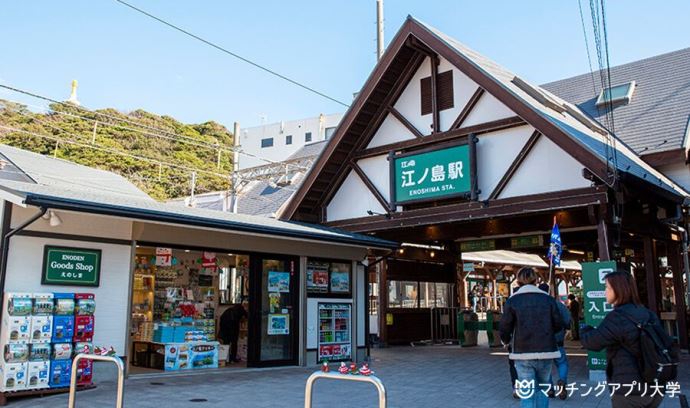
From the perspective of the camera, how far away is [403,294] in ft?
63.3

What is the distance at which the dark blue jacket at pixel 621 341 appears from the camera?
4082mm

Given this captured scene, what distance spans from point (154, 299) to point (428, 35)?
8.52 m

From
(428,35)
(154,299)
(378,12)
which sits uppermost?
(378,12)

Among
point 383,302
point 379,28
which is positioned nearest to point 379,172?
point 383,302

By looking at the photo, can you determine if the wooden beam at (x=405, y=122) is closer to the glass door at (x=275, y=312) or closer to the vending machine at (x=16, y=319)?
the glass door at (x=275, y=312)

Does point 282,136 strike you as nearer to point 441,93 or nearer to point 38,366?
point 441,93

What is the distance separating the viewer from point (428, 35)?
42.6 ft

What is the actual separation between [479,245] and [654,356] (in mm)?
14366

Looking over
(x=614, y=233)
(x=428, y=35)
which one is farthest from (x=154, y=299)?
(x=614, y=233)

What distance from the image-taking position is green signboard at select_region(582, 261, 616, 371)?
9828 mm

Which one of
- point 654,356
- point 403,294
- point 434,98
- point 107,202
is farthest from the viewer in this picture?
point 403,294

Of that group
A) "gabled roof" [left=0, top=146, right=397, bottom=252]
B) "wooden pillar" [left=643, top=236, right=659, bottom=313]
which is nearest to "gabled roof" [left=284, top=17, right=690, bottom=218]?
"wooden pillar" [left=643, top=236, right=659, bottom=313]

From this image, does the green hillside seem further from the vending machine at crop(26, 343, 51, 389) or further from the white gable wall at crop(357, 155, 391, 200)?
the vending machine at crop(26, 343, 51, 389)

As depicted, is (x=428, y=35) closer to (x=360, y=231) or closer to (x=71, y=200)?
(x=360, y=231)
